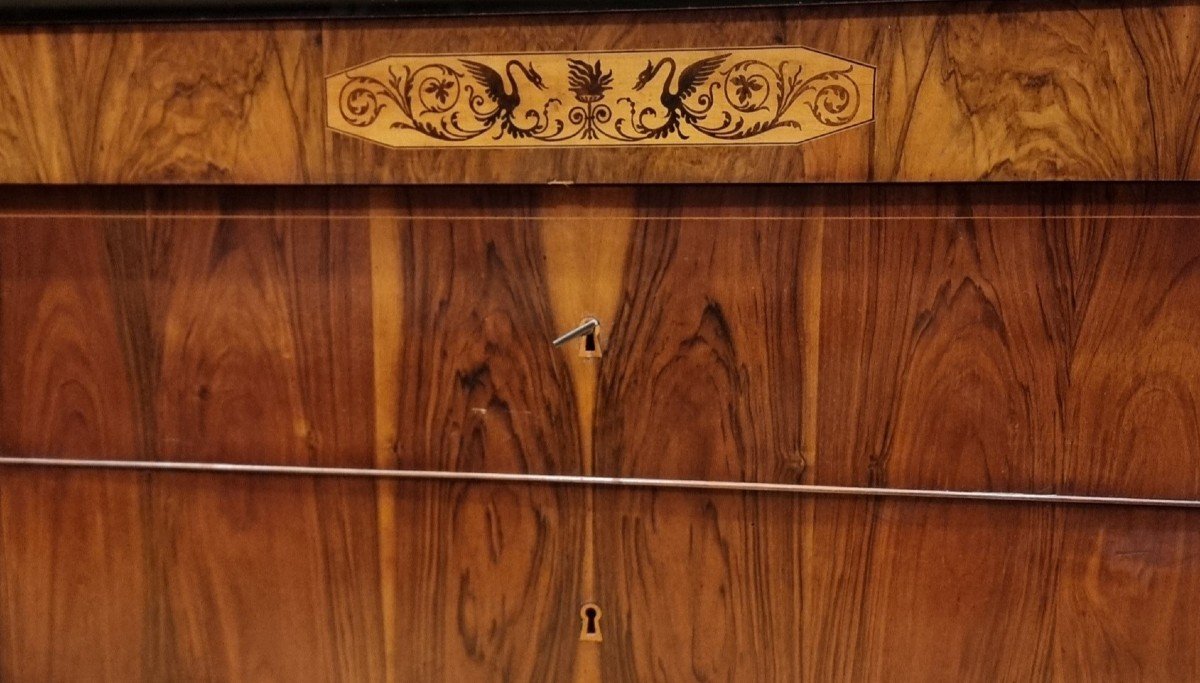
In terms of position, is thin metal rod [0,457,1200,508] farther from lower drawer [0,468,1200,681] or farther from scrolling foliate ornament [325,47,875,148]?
scrolling foliate ornament [325,47,875,148]

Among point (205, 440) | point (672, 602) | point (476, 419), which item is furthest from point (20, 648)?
point (672, 602)

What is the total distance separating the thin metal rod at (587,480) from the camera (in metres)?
0.65

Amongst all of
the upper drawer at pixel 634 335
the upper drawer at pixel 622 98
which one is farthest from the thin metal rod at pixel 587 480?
the upper drawer at pixel 622 98

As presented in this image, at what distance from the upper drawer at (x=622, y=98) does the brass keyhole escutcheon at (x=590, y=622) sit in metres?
0.39

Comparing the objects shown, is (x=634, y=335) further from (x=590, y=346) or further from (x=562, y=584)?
(x=562, y=584)

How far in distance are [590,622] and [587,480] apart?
0.14 m

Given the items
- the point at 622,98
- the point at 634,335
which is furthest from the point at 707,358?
the point at 622,98

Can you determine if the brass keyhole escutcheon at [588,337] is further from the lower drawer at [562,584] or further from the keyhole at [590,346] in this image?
the lower drawer at [562,584]

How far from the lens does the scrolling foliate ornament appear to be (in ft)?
1.95

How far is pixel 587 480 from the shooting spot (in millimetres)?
683

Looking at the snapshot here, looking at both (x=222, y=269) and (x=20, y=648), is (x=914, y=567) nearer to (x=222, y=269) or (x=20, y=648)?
(x=222, y=269)

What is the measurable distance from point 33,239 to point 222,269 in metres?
0.18

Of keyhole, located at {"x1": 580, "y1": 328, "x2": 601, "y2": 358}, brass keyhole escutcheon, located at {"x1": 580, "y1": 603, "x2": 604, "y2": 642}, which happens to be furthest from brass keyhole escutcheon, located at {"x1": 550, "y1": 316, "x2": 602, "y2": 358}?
brass keyhole escutcheon, located at {"x1": 580, "y1": 603, "x2": 604, "y2": 642}

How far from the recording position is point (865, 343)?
65cm
